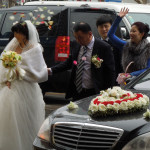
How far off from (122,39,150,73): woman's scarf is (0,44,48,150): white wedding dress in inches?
45.5

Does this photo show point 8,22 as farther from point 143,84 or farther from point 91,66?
point 143,84

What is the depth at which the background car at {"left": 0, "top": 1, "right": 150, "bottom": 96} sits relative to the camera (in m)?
9.81

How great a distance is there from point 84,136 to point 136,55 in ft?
8.38

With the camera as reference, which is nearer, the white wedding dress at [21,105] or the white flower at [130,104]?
the white flower at [130,104]

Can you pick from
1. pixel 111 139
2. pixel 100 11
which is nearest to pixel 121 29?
pixel 100 11

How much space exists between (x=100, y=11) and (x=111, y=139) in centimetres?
611

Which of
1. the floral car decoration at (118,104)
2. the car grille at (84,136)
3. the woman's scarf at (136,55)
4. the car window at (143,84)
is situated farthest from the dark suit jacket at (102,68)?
the car grille at (84,136)

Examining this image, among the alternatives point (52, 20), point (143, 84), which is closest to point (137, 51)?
point (143, 84)

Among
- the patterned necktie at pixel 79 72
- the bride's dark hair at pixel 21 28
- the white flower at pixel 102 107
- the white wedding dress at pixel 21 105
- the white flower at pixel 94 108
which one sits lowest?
the white wedding dress at pixel 21 105

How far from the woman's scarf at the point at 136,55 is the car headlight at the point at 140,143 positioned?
2.56m

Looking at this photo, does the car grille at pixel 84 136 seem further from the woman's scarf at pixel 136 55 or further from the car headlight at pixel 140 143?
the woman's scarf at pixel 136 55

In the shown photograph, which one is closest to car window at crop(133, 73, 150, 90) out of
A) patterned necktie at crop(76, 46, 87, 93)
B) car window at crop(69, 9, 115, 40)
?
patterned necktie at crop(76, 46, 87, 93)

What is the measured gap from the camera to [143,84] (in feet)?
18.7

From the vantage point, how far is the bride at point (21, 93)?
671cm
